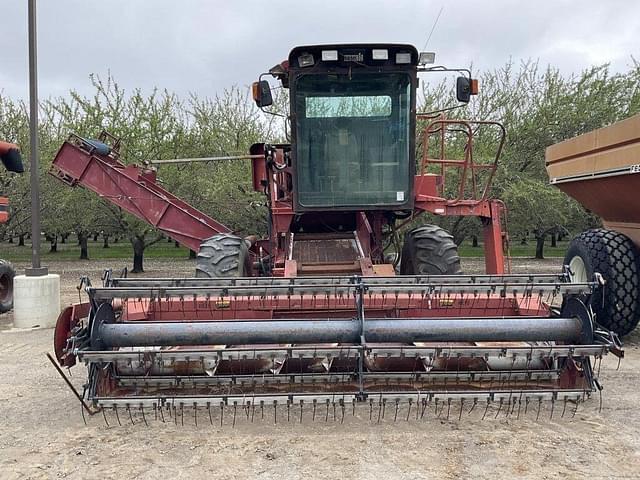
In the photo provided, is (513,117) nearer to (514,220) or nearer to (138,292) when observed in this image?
(514,220)

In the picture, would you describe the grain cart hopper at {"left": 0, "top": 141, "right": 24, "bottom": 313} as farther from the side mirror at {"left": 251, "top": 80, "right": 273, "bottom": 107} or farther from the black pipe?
the black pipe

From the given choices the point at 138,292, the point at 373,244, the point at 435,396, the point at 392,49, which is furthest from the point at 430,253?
the point at 138,292

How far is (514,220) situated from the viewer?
1445cm

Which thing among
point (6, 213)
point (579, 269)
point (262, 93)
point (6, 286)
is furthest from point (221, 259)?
point (6, 286)

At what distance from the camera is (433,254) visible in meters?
5.30

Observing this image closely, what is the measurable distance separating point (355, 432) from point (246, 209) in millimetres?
11145

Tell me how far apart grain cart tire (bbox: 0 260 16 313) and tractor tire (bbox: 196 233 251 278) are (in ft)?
17.1

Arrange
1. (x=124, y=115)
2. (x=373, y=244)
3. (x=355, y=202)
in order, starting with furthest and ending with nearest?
(x=124, y=115), (x=373, y=244), (x=355, y=202)

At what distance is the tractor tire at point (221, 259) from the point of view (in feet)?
15.8

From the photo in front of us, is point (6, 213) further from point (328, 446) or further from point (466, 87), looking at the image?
point (328, 446)

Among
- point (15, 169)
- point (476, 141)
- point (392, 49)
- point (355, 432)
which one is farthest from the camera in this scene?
point (476, 141)

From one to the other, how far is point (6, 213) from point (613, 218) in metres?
8.76

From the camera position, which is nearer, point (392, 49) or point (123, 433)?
point (123, 433)

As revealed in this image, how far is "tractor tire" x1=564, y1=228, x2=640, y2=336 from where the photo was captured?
19.0 feet
